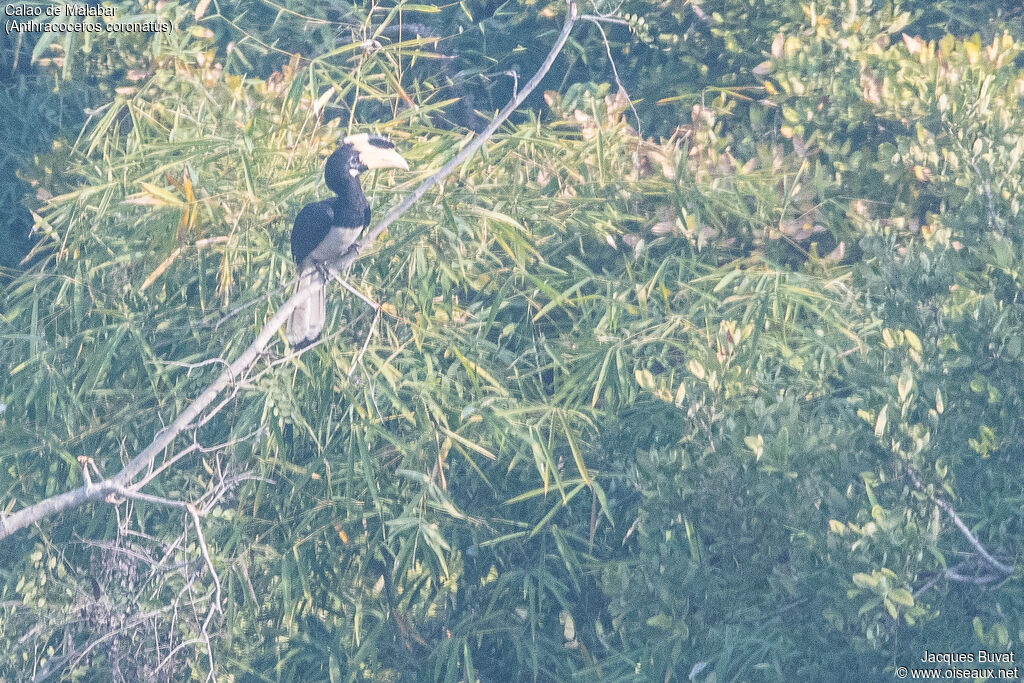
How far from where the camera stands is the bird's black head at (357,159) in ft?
9.80

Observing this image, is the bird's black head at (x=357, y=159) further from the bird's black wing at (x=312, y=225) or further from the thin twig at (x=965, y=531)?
the thin twig at (x=965, y=531)

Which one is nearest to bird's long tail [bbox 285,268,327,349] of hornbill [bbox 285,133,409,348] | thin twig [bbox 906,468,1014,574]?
hornbill [bbox 285,133,409,348]

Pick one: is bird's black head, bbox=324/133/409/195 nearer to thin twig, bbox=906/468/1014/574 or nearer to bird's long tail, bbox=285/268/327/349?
bird's long tail, bbox=285/268/327/349

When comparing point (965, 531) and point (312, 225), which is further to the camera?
point (312, 225)

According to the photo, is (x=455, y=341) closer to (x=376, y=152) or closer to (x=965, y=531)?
(x=376, y=152)

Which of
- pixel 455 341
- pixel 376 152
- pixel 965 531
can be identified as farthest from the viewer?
pixel 455 341

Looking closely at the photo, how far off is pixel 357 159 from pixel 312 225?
0.73ft

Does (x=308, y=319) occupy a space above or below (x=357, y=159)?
below

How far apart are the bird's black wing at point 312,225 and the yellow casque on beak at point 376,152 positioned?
18 centimetres

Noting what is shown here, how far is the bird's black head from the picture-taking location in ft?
9.80

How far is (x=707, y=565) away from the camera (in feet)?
7.80

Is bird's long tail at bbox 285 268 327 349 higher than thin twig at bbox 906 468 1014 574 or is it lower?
lower

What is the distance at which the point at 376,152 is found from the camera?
9.82 feet

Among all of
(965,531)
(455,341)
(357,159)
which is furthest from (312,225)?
(965,531)
